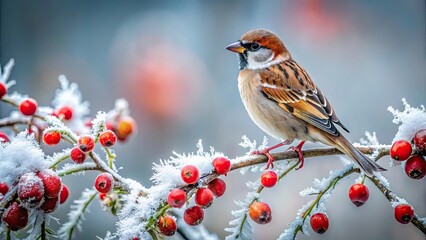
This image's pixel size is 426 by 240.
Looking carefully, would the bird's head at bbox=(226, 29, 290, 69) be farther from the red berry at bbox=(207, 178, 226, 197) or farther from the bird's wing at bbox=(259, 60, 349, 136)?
the red berry at bbox=(207, 178, 226, 197)

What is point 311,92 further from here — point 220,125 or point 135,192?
point 220,125

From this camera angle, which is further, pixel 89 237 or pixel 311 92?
pixel 89 237

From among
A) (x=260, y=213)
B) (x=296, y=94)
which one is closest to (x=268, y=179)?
(x=260, y=213)

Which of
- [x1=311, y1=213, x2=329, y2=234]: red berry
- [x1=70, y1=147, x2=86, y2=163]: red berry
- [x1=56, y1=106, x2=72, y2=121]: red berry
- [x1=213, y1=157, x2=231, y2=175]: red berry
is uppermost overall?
[x1=56, y1=106, x2=72, y2=121]: red berry

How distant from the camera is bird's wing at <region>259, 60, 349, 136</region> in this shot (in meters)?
1.76

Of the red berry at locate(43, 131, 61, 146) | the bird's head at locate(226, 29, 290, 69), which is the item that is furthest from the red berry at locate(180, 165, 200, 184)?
the bird's head at locate(226, 29, 290, 69)

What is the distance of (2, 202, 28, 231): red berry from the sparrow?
97 cm

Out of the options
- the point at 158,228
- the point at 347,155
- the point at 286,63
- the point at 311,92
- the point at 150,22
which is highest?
the point at 150,22

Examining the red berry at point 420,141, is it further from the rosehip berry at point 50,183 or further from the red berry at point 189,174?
the rosehip berry at point 50,183

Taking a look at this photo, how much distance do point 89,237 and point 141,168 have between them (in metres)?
0.58

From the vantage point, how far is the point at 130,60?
204 inches

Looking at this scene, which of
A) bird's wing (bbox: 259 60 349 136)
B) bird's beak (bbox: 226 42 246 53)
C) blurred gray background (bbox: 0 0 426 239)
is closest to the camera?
bird's wing (bbox: 259 60 349 136)

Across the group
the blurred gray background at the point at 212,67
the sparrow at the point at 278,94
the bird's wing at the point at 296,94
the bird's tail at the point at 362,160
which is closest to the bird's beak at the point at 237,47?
the sparrow at the point at 278,94

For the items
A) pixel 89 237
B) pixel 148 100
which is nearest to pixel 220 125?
pixel 148 100
